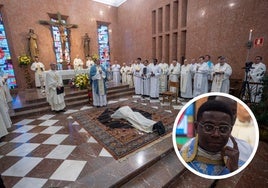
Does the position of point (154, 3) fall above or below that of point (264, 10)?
above

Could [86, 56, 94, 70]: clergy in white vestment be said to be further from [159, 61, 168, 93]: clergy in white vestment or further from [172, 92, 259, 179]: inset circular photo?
[172, 92, 259, 179]: inset circular photo

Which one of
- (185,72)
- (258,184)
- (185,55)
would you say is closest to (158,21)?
(185,55)

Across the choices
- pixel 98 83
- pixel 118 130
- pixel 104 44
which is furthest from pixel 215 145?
pixel 104 44

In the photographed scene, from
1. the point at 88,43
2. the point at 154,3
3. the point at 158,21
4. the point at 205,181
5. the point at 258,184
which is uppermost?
the point at 154,3

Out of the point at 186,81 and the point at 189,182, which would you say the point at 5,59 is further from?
the point at 189,182

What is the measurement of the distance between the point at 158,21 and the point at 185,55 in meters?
2.90

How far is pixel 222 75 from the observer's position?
5348 millimetres

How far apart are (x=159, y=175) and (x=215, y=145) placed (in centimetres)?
201

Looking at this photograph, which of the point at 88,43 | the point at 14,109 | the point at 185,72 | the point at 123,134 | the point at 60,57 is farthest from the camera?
the point at 88,43

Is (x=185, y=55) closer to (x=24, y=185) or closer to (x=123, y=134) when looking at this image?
(x=123, y=134)

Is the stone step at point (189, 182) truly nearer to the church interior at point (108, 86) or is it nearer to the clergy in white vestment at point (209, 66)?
the church interior at point (108, 86)

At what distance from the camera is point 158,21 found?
887 centimetres

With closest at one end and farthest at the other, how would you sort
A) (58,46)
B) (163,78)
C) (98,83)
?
1. (98,83)
2. (163,78)
3. (58,46)

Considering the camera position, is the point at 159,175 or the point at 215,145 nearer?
the point at 215,145
